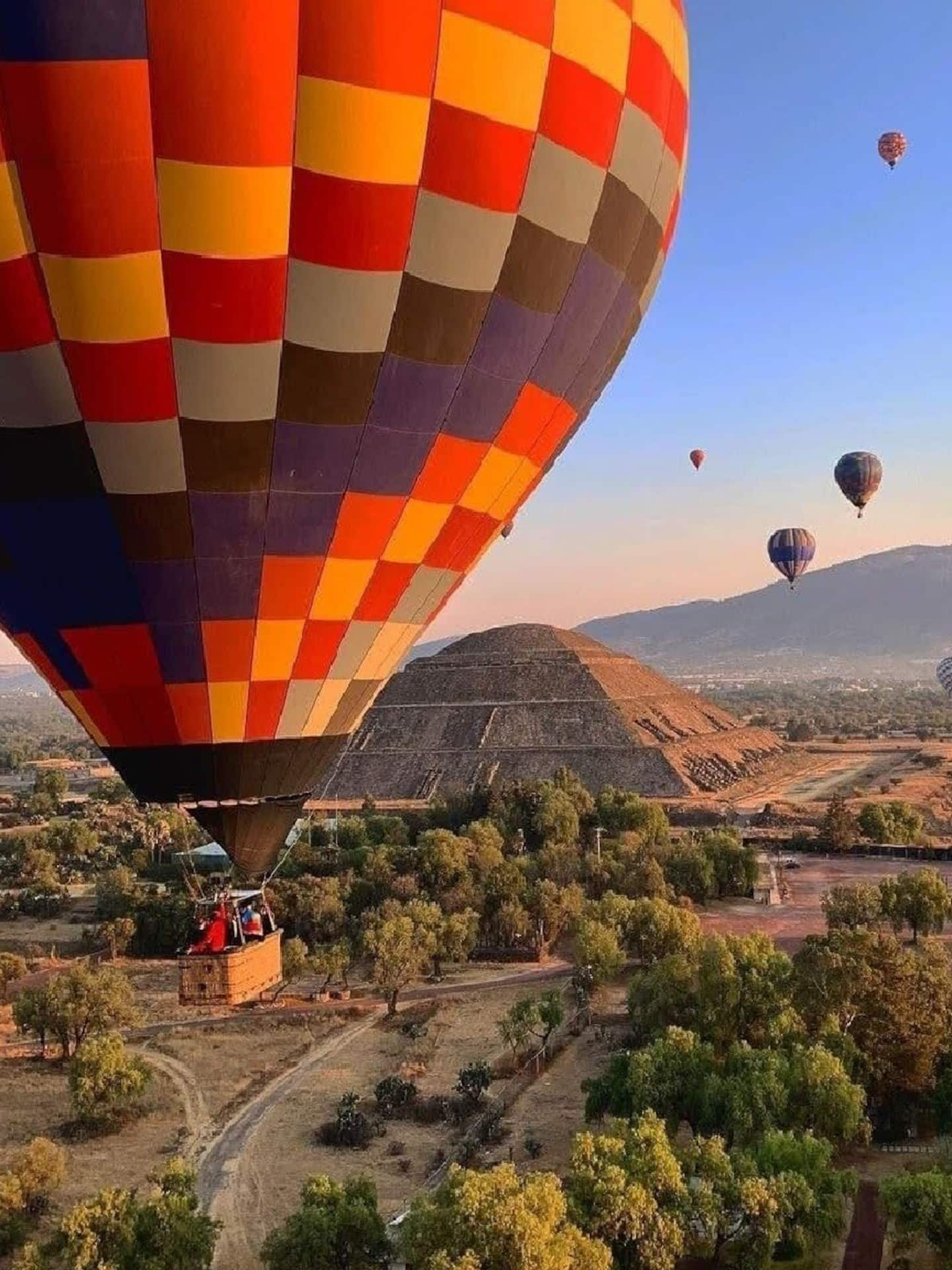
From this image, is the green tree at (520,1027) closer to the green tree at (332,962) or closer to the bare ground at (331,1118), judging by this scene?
the bare ground at (331,1118)

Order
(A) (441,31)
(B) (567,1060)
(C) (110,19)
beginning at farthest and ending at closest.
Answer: (B) (567,1060), (A) (441,31), (C) (110,19)

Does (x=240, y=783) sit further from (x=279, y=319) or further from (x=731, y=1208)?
(x=731, y=1208)

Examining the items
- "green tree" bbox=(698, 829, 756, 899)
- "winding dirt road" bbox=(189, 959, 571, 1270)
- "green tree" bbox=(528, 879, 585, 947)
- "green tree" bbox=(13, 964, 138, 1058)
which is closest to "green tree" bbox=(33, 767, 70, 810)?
"green tree" bbox=(528, 879, 585, 947)

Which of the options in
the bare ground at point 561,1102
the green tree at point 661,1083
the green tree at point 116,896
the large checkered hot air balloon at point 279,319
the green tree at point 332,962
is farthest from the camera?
the green tree at point 116,896

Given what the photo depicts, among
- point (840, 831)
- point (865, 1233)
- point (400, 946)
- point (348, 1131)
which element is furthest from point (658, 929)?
point (840, 831)

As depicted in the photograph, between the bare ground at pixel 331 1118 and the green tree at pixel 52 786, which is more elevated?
the green tree at pixel 52 786

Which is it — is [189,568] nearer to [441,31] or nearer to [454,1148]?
[441,31]

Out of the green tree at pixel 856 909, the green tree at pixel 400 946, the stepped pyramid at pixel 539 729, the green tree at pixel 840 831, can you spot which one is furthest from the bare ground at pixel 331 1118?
the stepped pyramid at pixel 539 729

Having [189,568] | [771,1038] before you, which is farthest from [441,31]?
[771,1038]
